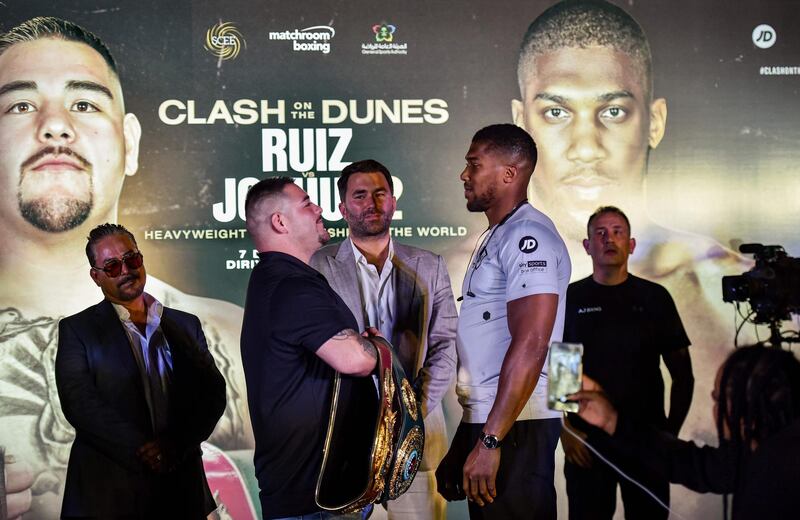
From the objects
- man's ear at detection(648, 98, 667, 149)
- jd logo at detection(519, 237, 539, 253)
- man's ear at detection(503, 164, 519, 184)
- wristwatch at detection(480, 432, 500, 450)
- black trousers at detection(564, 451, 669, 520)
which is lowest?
black trousers at detection(564, 451, 669, 520)

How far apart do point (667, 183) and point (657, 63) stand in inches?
24.8

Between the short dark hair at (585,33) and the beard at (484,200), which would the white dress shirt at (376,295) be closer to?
the beard at (484,200)

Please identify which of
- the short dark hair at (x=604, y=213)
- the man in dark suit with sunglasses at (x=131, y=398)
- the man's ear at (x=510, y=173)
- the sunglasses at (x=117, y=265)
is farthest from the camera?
the short dark hair at (x=604, y=213)

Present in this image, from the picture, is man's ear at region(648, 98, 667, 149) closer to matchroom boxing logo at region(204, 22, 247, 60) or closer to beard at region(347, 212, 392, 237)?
beard at region(347, 212, 392, 237)

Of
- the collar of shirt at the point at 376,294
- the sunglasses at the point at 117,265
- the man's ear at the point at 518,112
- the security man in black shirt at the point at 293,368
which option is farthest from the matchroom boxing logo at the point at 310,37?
the security man in black shirt at the point at 293,368

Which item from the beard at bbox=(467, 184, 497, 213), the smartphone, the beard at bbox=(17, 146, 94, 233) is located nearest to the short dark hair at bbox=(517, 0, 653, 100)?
the beard at bbox=(467, 184, 497, 213)

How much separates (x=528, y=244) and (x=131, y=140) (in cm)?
224

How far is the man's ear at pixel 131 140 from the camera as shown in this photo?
478 centimetres

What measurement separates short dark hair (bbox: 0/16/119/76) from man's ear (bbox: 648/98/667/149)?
8.99ft

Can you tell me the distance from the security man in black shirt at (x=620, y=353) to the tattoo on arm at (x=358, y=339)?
6.07 ft

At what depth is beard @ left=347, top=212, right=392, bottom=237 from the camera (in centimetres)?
465

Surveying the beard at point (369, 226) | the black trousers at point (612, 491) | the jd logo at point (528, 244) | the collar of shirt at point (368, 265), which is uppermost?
the beard at point (369, 226)

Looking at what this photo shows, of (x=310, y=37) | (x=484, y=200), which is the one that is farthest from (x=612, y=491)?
(x=310, y=37)

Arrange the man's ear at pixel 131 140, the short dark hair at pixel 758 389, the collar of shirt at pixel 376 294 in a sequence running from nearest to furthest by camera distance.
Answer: the short dark hair at pixel 758 389 < the collar of shirt at pixel 376 294 < the man's ear at pixel 131 140
